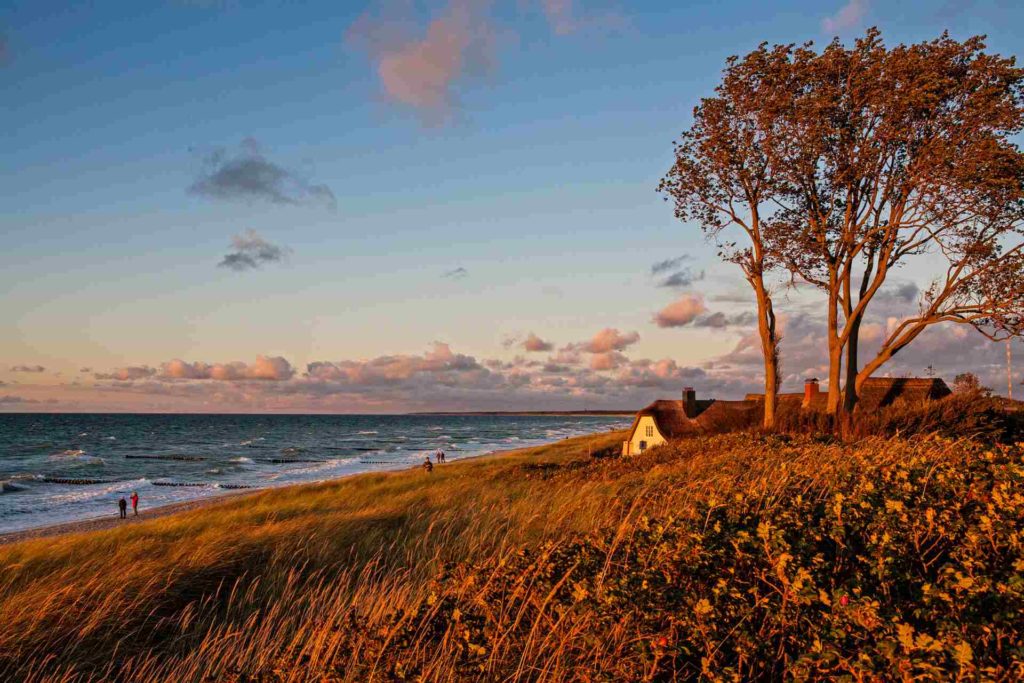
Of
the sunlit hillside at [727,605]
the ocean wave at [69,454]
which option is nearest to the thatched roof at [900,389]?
the sunlit hillside at [727,605]

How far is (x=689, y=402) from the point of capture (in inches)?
1660

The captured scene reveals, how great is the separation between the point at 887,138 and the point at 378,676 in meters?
20.7

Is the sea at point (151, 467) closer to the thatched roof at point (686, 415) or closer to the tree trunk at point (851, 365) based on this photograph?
the thatched roof at point (686, 415)

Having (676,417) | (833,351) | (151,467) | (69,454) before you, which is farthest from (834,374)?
(69,454)

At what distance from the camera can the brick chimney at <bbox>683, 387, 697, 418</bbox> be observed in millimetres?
41713

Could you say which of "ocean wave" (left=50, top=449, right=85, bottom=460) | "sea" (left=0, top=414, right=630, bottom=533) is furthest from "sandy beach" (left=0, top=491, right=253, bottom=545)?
"ocean wave" (left=50, top=449, right=85, bottom=460)

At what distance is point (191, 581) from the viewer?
29.8ft

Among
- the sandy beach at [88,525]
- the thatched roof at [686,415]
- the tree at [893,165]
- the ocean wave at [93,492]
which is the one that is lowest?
the ocean wave at [93,492]

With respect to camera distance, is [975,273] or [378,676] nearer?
[378,676]

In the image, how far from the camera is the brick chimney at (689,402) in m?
41.7

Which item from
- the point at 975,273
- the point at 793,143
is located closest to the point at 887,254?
the point at 975,273

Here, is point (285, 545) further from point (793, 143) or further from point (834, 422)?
point (793, 143)

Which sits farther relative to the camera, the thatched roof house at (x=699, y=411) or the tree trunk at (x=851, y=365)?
the thatched roof house at (x=699, y=411)

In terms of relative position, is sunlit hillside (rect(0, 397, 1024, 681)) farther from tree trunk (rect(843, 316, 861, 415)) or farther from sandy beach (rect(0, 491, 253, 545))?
sandy beach (rect(0, 491, 253, 545))
